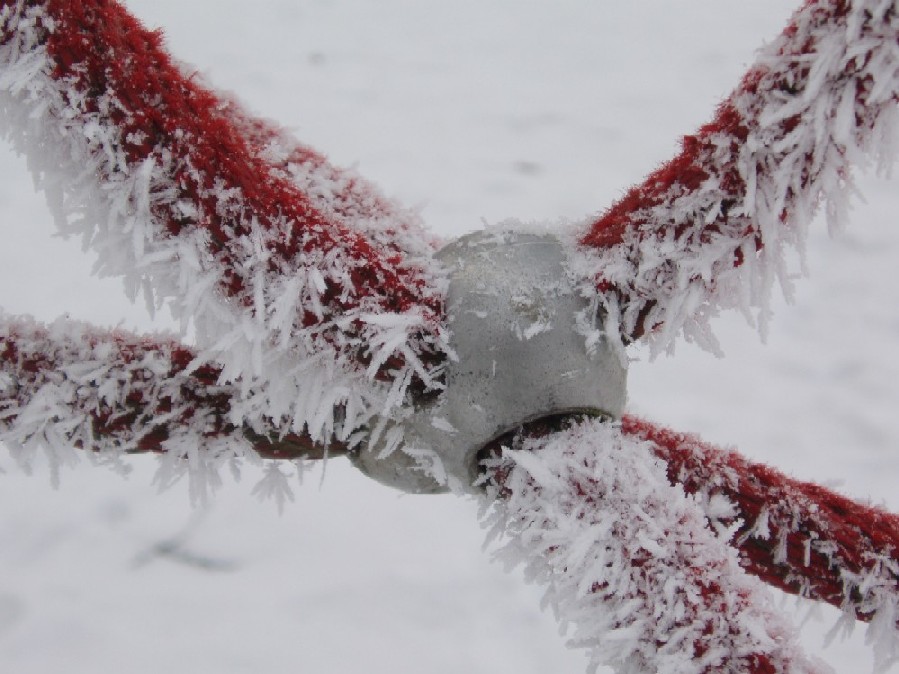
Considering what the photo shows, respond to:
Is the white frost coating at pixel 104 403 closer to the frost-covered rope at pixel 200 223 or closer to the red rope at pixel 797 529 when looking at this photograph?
the frost-covered rope at pixel 200 223

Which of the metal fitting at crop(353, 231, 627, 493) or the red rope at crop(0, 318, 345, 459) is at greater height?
the metal fitting at crop(353, 231, 627, 493)

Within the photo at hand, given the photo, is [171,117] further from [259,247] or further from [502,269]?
[502,269]

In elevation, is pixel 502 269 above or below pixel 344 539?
above

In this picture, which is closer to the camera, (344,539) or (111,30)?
(111,30)

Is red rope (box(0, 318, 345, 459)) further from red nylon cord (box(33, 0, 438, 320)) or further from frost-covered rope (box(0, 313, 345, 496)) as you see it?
red nylon cord (box(33, 0, 438, 320))

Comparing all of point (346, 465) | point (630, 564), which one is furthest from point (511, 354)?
point (346, 465)

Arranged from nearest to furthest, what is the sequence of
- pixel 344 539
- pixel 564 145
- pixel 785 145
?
1. pixel 785 145
2. pixel 344 539
3. pixel 564 145

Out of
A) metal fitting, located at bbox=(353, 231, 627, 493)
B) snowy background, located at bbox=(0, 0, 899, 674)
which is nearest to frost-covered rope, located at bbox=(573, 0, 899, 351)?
metal fitting, located at bbox=(353, 231, 627, 493)

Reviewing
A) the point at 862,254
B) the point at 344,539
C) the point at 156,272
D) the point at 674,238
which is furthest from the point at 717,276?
the point at 862,254
